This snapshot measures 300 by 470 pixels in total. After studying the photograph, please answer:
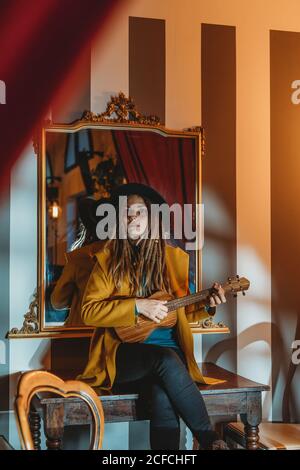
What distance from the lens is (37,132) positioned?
3143 millimetres

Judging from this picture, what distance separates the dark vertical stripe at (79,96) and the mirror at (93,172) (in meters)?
0.06

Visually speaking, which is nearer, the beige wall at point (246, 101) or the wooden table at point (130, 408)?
the wooden table at point (130, 408)

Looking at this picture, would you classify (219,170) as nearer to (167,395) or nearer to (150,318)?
(150,318)

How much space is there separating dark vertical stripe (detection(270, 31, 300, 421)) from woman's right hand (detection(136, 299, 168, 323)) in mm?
881

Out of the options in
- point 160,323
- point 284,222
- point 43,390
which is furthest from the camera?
point 284,222

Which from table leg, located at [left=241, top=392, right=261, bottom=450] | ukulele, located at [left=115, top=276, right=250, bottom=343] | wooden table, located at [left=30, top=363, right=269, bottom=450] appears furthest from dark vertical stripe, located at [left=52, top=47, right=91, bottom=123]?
table leg, located at [left=241, top=392, right=261, bottom=450]

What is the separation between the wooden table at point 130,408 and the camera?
2566mm

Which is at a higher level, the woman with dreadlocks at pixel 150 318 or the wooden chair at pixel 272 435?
the woman with dreadlocks at pixel 150 318

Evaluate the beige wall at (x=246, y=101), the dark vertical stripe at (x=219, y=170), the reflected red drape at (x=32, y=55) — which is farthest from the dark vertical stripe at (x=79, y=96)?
the dark vertical stripe at (x=219, y=170)

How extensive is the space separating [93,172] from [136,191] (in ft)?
0.77

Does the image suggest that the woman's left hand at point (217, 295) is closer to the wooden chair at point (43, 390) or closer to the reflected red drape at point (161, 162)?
the reflected red drape at point (161, 162)

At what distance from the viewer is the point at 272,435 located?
3.00m

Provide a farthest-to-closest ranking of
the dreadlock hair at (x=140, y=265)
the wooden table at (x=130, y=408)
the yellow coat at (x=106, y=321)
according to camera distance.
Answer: the dreadlock hair at (x=140, y=265), the yellow coat at (x=106, y=321), the wooden table at (x=130, y=408)

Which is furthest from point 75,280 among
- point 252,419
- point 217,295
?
point 252,419
